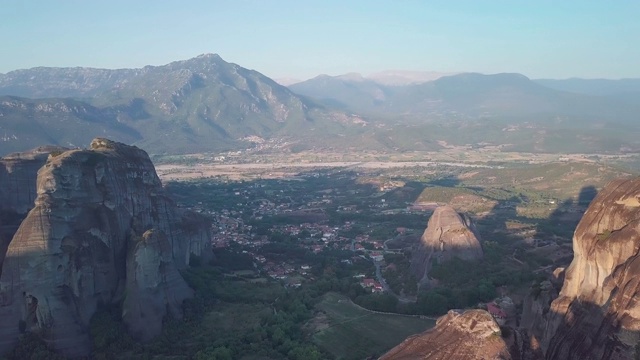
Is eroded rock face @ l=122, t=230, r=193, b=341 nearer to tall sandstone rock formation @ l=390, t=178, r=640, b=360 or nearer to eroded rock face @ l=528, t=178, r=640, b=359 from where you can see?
tall sandstone rock formation @ l=390, t=178, r=640, b=360

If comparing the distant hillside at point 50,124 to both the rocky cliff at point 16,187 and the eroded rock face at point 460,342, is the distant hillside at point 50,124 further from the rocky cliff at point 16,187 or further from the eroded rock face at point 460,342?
the eroded rock face at point 460,342

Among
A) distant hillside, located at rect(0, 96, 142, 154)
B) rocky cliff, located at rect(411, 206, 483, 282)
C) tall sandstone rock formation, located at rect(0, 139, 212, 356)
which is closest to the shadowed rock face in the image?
tall sandstone rock formation, located at rect(0, 139, 212, 356)

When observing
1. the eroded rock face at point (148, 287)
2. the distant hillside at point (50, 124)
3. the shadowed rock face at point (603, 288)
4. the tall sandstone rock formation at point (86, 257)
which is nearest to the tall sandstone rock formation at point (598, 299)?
the shadowed rock face at point (603, 288)

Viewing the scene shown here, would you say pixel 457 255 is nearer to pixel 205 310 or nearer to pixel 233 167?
pixel 205 310

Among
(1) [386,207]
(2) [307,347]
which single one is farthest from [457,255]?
(1) [386,207]

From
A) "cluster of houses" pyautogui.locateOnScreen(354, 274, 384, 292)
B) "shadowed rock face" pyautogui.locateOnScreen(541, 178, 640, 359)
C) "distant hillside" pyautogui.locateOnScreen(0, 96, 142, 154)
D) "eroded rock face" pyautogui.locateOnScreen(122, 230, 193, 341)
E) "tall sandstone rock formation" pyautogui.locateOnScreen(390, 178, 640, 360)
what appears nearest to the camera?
"tall sandstone rock formation" pyautogui.locateOnScreen(390, 178, 640, 360)

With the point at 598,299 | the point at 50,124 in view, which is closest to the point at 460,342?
the point at 598,299

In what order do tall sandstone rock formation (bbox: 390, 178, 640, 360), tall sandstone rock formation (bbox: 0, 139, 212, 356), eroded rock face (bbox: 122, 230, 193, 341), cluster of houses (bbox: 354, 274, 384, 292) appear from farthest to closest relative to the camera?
1. cluster of houses (bbox: 354, 274, 384, 292)
2. eroded rock face (bbox: 122, 230, 193, 341)
3. tall sandstone rock formation (bbox: 0, 139, 212, 356)
4. tall sandstone rock formation (bbox: 390, 178, 640, 360)
